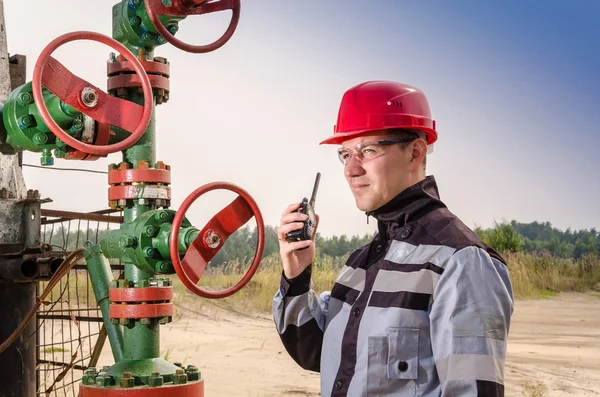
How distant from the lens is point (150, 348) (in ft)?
8.88

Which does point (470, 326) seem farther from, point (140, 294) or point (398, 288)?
point (140, 294)

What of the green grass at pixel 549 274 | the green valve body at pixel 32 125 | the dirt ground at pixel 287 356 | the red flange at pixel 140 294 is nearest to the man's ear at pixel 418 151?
the red flange at pixel 140 294

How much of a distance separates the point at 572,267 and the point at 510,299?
49.3 ft

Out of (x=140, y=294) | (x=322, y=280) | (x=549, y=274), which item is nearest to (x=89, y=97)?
(x=140, y=294)

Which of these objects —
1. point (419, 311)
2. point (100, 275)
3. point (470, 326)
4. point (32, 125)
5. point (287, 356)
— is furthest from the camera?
point (287, 356)

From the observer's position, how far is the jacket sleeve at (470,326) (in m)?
1.92

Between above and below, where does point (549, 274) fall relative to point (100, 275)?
below

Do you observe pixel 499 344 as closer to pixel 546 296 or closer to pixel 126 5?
pixel 126 5

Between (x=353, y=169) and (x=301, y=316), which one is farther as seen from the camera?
(x=301, y=316)

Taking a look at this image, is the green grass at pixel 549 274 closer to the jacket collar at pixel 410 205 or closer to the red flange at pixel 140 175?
the red flange at pixel 140 175

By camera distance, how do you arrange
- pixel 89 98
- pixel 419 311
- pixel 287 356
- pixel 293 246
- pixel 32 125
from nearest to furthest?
pixel 419 311
pixel 293 246
pixel 89 98
pixel 32 125
pixel 287 356

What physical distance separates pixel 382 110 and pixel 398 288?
0.57m

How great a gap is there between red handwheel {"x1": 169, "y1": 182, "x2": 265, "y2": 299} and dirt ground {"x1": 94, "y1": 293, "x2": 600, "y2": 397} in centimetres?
378

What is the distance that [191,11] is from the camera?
9.22 ft
